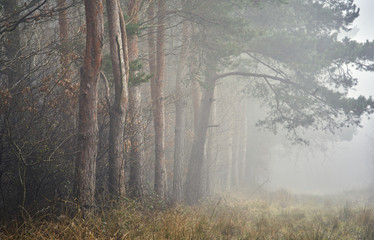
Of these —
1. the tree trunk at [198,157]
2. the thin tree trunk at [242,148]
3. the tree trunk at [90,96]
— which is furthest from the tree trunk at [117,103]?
the thin tree trunk at [242,148]

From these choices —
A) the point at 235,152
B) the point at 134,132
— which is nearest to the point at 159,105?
the point at 134,132

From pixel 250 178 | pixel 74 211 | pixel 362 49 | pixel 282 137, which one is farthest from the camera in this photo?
pixel 282 137

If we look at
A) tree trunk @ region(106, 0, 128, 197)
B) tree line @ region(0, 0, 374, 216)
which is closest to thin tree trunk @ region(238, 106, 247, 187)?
tree line @ region(0, 0, 374, 216)

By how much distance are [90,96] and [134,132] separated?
2.71m

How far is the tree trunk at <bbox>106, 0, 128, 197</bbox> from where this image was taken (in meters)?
5.85

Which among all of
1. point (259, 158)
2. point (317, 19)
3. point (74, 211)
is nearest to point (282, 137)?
point (259, 158)

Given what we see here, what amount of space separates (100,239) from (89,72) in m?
2.74

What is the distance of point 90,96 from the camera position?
5.24 metres

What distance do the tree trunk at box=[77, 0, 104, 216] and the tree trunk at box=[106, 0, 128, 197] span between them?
0.59m

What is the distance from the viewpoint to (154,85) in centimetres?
969

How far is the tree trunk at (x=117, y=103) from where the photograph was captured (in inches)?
230

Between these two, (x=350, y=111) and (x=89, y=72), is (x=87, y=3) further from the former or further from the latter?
(x=350, y=111)

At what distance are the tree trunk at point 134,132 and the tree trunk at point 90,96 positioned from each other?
6.90 feet

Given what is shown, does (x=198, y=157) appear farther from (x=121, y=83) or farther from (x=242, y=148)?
(x=242, y=148)
